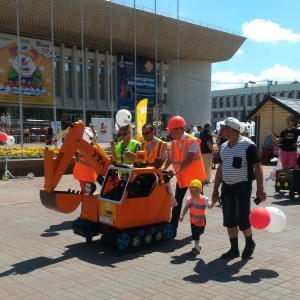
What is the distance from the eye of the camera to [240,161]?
5230 mm

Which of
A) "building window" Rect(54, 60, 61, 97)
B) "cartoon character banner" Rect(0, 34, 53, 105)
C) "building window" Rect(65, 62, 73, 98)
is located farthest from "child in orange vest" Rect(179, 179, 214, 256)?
"building window" Rect(65, 62, 73, 98)

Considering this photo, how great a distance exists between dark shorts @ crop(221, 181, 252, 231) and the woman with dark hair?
5452mm

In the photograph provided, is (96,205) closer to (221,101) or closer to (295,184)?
(295,184)

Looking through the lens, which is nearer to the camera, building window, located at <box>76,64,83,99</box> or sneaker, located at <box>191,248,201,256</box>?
sneaker, located at <box>191,248,201,256</box>

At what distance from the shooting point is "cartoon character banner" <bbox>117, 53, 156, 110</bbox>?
1981 inches

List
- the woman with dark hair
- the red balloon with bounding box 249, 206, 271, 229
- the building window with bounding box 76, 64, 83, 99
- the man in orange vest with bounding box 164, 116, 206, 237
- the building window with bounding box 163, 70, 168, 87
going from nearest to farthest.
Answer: the red balloon with bounding box 249, 206, 271, 229
the man in orange vest with bounding box 164, 116, 206, 237
the woman with dark hair
the building window with bounding box 76, 64, 83, 99
the building window with bounding box 163, 70, 168, 87

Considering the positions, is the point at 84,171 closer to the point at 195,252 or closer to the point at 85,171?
the point at 85,171

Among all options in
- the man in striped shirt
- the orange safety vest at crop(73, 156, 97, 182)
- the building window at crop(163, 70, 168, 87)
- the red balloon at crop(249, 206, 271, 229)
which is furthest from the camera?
the building window at crop(163, 70, 168, 87)

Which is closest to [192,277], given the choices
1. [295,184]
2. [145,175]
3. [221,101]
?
[145,175]

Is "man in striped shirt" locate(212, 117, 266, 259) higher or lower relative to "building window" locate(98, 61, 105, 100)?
lower

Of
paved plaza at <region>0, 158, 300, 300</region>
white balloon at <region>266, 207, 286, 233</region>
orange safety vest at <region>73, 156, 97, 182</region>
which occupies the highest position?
orange safety vest at <region>73, 156, 97, 182</region>

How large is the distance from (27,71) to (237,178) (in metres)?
38.9

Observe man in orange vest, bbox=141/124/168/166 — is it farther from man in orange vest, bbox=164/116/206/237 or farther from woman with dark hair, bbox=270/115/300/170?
woman with dark hair, bbox=270/115/300/170

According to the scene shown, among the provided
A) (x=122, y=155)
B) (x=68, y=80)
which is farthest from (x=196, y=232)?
(x=68, y=80)
